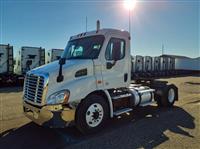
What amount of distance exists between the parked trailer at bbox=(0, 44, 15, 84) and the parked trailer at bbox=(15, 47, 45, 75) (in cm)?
92

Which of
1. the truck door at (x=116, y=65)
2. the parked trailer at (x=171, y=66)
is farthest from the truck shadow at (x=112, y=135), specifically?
the parked trailer at (x=171, y=66)

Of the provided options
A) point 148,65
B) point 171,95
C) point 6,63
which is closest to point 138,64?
point 148,65

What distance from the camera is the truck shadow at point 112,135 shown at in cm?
467

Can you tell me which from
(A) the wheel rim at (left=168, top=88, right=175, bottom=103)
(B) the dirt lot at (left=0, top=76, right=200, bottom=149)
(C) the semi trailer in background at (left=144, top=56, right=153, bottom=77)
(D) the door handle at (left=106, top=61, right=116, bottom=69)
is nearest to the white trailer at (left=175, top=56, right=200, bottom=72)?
(C) the semi trailer in background at (left=144, top=56, right=153, bottom=77)

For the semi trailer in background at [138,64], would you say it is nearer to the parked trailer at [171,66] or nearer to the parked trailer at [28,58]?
the parked trailer at [171,66]

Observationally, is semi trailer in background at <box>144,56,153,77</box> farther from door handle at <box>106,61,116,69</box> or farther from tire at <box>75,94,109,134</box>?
tire at <box>75,94,109,134</box>

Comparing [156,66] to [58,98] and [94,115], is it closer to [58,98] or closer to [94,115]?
[94,115]

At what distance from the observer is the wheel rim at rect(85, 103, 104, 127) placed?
210 inches

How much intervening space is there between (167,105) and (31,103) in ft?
19.1

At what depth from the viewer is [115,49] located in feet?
19.9

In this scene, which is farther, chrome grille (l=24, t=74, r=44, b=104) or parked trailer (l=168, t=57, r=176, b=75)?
parked trailer (l=168, t=57, r=176, b=75)

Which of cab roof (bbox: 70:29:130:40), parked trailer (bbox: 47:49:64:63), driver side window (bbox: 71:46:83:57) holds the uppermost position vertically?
parked trailer (bbox: 47:49:64:63)

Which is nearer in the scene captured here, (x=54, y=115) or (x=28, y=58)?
(x=54, y=115)

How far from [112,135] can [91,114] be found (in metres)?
0.75
